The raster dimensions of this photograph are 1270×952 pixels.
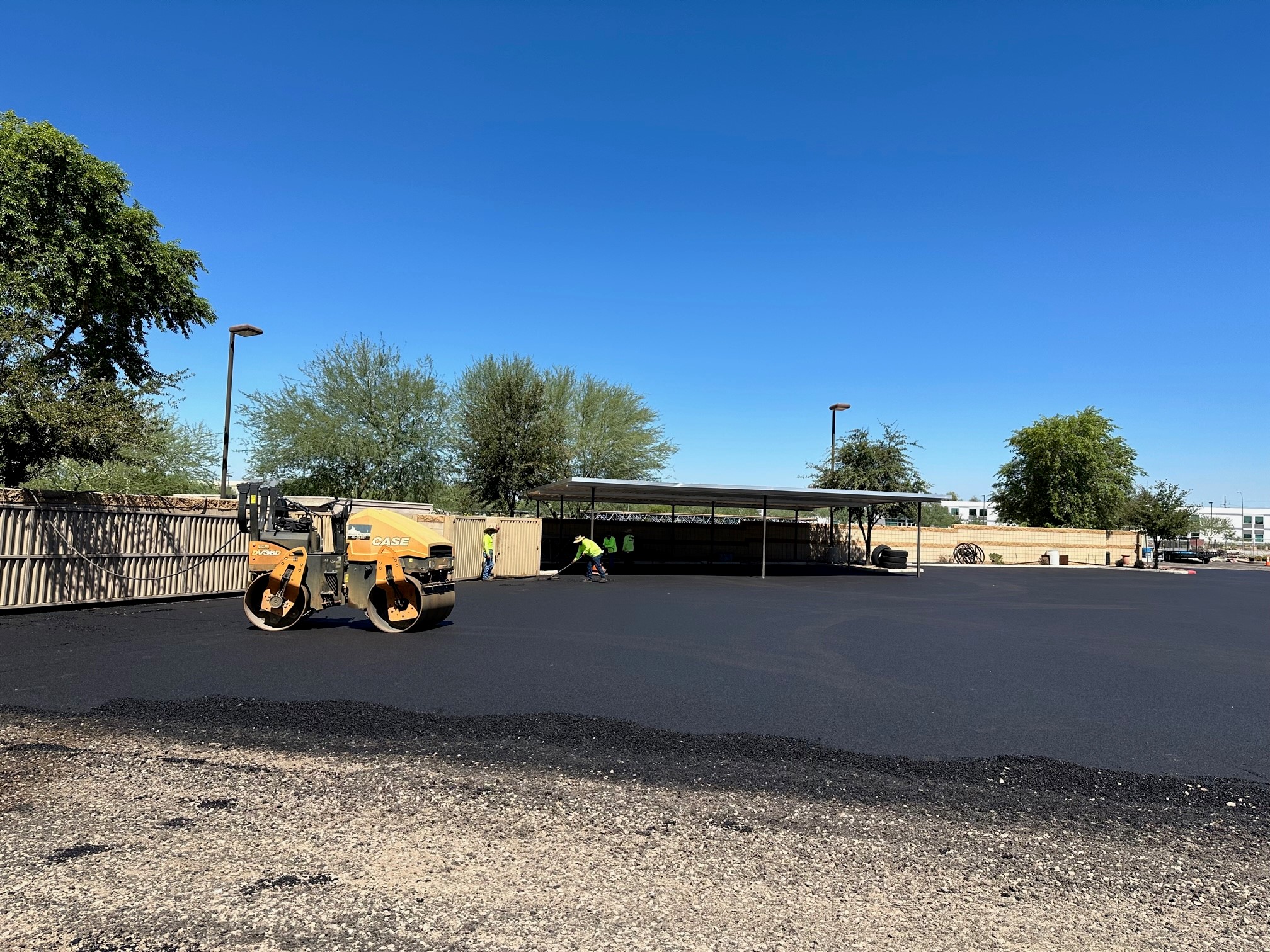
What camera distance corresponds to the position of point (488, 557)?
24781 mm

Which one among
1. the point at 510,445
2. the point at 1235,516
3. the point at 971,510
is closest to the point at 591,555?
the point at 510,445

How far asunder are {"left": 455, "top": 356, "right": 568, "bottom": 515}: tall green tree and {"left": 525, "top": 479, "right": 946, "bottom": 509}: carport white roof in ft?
5.42

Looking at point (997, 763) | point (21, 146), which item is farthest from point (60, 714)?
point (21, 146)

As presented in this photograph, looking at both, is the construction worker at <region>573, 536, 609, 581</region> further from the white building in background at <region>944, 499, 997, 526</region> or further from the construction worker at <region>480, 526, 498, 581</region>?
the white building in background at <region>944, 499, 997, 526</region>

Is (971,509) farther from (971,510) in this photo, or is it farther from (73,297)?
(73,297)

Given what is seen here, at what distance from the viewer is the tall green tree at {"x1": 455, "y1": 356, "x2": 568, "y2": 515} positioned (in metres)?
33.4

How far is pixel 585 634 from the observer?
12.9 m

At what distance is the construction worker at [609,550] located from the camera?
28062 millimetres

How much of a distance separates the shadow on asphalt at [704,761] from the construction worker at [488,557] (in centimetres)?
1678

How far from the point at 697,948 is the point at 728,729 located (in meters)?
3.71

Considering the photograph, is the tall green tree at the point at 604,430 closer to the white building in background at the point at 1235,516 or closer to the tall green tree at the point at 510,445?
the tall green tree at the point at 510,445

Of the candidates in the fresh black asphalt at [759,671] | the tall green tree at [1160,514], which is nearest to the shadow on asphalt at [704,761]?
the fresh black asphalt at [759,671]

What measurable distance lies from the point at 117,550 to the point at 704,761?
1303cm

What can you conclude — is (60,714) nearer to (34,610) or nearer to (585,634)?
(585,634)
